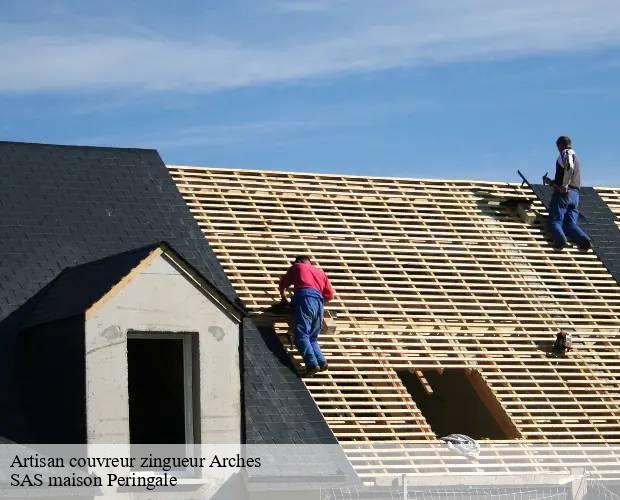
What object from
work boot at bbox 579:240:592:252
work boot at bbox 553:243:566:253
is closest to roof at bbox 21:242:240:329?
work boot at bbox 553:243:566:253

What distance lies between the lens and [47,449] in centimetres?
1678

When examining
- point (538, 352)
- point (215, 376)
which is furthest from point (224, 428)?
point (538, 352)

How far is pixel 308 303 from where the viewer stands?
19.3m

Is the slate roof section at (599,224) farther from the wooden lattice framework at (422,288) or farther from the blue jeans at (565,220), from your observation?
the blue jeans at (565,220)

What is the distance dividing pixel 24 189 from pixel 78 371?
3855mm

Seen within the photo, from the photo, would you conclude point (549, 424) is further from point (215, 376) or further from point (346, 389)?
point (215, 376)

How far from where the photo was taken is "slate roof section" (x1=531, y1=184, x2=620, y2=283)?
920 inches

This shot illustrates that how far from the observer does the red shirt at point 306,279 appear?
19.4 metres

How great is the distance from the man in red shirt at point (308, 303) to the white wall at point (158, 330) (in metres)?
1.39

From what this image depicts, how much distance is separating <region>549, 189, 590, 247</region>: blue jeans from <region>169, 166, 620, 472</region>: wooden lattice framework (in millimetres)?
217

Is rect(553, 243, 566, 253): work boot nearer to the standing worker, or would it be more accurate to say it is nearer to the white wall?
the standing worker

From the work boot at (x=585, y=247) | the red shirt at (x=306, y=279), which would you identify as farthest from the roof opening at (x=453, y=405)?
the work boot at (x=585, y=247)

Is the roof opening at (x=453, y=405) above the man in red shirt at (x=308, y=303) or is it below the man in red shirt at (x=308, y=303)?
above

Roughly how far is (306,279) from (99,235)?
2.60 meters
